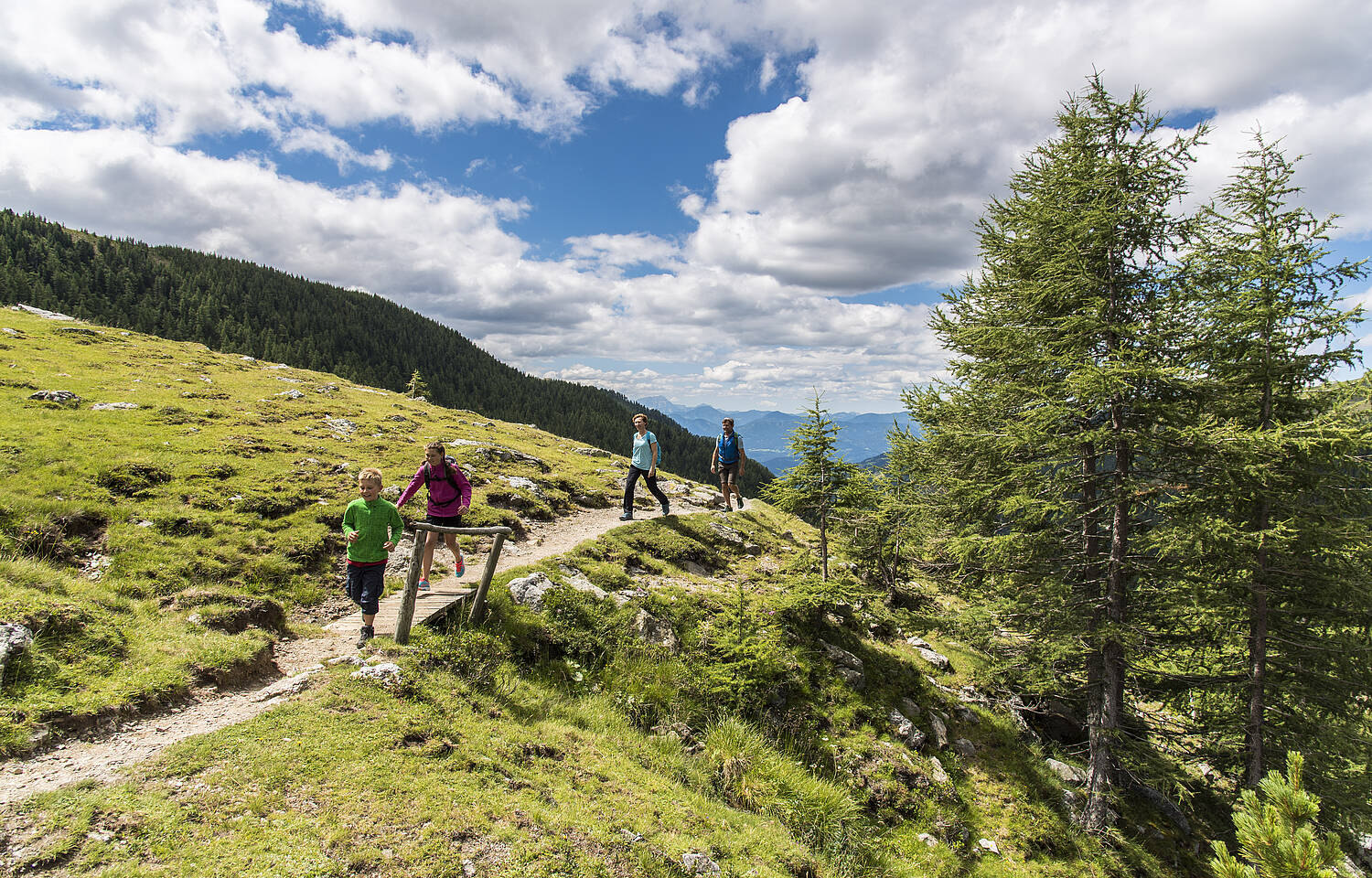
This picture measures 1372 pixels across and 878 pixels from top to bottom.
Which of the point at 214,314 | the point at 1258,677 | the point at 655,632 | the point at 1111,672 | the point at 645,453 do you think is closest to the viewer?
the point at 655,632

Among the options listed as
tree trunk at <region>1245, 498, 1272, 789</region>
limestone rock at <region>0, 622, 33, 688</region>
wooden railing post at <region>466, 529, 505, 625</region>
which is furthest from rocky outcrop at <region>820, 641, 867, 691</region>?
limestone rock at <region>0, 622, 33, 688</region>

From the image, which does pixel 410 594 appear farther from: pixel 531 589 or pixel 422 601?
pixel 531 589

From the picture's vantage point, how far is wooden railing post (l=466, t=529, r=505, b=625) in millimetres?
9914

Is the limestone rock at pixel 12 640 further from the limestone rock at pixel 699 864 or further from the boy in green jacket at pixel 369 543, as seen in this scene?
the limestone rock at pixel 699 864

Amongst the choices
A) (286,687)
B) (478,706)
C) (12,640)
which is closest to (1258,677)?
(478,706)

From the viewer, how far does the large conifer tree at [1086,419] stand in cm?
1159

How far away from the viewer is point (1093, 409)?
1187 centimetres

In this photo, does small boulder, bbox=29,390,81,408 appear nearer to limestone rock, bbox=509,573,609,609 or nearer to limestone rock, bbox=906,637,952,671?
limestone rock, bbox=509,573,609,609

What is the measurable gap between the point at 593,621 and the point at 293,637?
224 inches

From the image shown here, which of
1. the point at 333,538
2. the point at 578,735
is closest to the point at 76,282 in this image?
the point at 333,538

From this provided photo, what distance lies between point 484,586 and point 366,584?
2048 mm

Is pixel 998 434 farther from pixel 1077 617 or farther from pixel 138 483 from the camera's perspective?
pixel 138 483

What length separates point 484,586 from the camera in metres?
10.2

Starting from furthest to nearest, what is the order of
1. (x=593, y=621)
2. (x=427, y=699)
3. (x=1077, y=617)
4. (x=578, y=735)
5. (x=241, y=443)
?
(x=241, y=443) → (x=1077, y=617) → (x=593, y=621) → (x=578, y=735) → (x=427, y=699)
